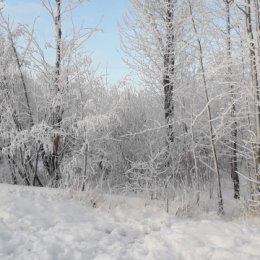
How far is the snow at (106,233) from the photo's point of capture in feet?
14.3

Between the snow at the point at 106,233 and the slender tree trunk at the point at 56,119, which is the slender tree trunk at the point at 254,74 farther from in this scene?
the slender tree trunk at the point at 56,119

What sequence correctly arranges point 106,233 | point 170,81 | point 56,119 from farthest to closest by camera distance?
1. point 170,81
2. point 56,119
3. point 106,233

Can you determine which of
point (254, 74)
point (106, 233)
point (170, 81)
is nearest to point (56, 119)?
point (170, 81)

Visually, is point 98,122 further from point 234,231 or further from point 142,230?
point 234,231

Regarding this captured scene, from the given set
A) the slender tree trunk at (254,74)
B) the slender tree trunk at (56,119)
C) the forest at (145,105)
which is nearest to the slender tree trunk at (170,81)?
the forest at (145,105)

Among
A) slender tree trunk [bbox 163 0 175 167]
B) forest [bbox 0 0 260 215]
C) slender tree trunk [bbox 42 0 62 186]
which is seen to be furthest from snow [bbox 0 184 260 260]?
slender tree trunk [bbox 163 0 175 167]

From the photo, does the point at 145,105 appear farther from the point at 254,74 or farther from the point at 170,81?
the point at 254,74

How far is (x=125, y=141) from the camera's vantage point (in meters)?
13.6

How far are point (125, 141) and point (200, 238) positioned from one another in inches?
346

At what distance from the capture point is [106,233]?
5.15 metres

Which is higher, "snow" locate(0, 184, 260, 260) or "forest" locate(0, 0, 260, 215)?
"forest" locate(0, 0, 260, 215)

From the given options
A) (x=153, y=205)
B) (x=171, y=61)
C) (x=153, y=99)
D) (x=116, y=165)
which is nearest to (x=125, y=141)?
(x=116, y=165)

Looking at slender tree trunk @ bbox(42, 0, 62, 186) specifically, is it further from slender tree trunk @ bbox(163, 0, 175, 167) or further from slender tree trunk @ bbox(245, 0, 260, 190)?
slender tree trunk @ bbox(245, 0, 260, 190)

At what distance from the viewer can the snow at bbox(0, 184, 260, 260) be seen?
14.3 ft
